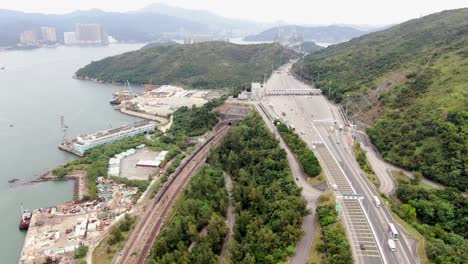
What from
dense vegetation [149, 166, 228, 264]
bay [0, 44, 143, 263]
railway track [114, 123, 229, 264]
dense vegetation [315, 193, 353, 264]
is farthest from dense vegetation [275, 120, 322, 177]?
bay [0, 44, 143, 263]

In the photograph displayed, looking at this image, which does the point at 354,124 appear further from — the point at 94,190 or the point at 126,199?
the point at 94,190

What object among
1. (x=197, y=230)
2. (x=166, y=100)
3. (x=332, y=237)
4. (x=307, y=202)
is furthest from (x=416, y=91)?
(x=166, y=100)

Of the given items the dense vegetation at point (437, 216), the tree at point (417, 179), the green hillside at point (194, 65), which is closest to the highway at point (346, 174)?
the dense vegetation at point (437, 216)

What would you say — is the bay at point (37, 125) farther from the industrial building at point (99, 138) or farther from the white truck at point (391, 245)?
the white truck at point (391, 245)

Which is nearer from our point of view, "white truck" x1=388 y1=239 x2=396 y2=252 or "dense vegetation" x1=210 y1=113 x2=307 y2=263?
"white truck" x1=388 y1=239 x2=396 y2=252

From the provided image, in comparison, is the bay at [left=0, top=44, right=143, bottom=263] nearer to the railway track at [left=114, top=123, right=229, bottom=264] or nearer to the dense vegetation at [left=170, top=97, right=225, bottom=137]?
the railway track at [left=114, top=123, right=229, bottom=264]

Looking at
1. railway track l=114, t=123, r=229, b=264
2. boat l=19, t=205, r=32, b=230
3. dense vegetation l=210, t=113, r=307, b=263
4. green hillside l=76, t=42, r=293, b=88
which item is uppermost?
green hillside l=76, t=42, r=293, b=88

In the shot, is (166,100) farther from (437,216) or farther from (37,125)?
(437,216)
